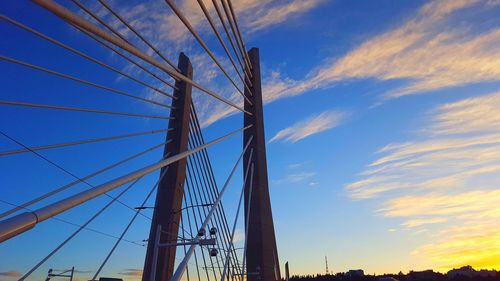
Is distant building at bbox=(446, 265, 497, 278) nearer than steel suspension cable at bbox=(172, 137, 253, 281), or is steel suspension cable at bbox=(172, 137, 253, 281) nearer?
steel suspension cable at bbox=(172, 137, 253, 281)

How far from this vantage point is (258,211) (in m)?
15.0

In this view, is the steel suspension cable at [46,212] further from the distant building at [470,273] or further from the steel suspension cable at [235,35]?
the distant building at [470,273]

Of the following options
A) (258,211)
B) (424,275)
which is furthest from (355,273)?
(258,211)

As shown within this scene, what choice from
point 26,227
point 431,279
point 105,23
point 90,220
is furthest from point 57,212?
point 431,279

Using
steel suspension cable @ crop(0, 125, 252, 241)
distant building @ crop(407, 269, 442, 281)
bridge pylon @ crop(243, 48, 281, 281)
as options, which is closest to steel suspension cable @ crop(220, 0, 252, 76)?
bridge pylon @ crop(243, 48, 281, 281)

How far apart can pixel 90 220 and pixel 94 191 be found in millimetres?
6996

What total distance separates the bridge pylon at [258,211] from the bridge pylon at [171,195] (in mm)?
2424

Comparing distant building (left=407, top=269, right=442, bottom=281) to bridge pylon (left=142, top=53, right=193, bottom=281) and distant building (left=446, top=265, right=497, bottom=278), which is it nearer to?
distant building (left=446, top=265, right=497, bottom=278)

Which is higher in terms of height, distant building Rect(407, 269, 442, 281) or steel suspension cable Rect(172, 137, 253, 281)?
steel suspension cable Rect(172, 137, 253, 281)

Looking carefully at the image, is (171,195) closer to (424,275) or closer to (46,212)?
(46,212)

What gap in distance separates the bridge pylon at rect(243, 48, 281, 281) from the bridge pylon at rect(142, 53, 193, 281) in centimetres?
242

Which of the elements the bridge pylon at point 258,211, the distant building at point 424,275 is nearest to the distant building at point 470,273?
the distant building at point 424,275

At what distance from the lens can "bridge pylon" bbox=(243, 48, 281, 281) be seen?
1468 cm

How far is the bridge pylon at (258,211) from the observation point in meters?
14.7
